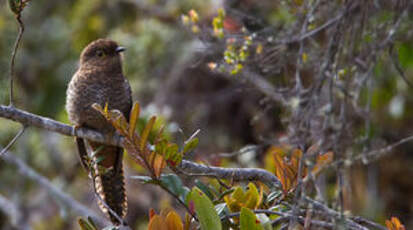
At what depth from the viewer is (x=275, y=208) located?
2.72m

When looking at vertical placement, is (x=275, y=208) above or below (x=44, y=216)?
above

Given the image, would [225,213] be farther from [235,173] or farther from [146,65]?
[146,65]

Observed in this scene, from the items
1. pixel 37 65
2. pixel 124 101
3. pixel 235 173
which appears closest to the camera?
pixel 235 173

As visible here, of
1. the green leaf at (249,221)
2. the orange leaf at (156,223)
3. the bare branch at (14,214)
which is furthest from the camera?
the bare branch at (14,214)

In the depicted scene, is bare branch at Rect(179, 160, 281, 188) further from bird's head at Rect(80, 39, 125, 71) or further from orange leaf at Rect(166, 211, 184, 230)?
bird's head at Rect(80, 39, 125, 71)

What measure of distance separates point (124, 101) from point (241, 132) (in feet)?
10.8

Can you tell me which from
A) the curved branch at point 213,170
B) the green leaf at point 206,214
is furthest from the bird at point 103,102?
the green leaf at point 206,214

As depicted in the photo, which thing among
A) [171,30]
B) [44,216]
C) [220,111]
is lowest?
[44,216]

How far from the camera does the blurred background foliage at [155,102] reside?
6.95 meters

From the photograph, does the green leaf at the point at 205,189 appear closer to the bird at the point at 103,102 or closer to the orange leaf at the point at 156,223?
the orange leaf at the point at 156,223

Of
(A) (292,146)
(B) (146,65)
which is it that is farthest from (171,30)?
(A) (292,146)

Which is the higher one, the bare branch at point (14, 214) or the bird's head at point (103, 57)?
the bird's head at point (103, 57)

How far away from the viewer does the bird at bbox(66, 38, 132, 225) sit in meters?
4.18

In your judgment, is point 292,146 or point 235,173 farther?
point 292,146
